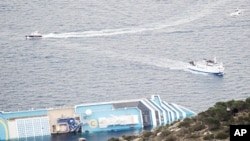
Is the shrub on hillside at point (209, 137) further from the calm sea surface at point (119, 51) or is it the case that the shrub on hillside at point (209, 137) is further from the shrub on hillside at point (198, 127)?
the calm sea surface at point (119, 51)

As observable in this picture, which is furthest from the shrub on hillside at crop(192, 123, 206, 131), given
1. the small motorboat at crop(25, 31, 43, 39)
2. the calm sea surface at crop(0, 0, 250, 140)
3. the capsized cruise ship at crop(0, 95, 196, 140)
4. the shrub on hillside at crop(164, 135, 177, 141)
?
the small motorboat at crop(25, 31, 43, 39)

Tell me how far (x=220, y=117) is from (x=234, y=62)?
188ft

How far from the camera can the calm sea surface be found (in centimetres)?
8625

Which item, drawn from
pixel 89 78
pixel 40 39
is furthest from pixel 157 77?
pixel 40 39

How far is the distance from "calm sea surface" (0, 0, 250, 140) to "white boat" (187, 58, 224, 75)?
722 millimetres

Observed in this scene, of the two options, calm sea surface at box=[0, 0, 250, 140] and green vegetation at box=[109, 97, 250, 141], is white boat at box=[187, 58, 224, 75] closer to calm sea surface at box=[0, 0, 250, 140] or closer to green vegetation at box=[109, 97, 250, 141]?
calm sea surface at box=[0, 0, 250, 140]

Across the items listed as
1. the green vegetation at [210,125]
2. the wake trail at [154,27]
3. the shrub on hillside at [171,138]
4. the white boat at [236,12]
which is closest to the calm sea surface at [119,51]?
the wake trail at [154,27]

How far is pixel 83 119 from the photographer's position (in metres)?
79.1

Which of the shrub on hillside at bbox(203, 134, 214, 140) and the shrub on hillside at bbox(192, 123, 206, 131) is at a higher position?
the shrub on hillside at bbox(192, 123, 206, 131)

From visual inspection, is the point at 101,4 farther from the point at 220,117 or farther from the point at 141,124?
the point at 220,117

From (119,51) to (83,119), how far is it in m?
22.0

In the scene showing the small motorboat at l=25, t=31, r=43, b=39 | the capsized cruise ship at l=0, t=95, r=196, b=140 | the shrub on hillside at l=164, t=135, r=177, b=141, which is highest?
the small motorboat at l=25, t=31, r=43, b=39

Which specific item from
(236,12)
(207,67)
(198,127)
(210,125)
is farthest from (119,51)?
(210,125)

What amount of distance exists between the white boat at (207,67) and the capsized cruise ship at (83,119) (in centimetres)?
1321
